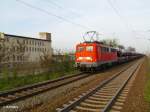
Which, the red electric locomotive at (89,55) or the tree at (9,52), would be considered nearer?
→ the tree at (9,52)

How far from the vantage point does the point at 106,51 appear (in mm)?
26812

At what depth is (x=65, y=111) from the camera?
7738 mm

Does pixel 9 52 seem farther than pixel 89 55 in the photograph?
No

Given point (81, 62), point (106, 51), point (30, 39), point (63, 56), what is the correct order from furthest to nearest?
point (30, 39) < point (106, 51) < point (63, 56) < point (81, 62)

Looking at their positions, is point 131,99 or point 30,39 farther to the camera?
point 30,39

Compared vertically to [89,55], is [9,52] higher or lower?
higher

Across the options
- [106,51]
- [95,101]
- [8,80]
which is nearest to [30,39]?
[106,51]

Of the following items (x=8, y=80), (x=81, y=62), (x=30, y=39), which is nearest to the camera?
(x=8, y=80)

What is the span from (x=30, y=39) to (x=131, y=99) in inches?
2784

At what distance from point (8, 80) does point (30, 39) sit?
208 feet

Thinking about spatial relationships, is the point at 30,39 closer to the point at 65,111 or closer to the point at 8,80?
the point at 8,80

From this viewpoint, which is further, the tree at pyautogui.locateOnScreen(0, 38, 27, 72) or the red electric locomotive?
the red electric locomotive

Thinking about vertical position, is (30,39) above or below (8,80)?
above

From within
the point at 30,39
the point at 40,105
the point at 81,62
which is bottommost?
the point at 40,105
